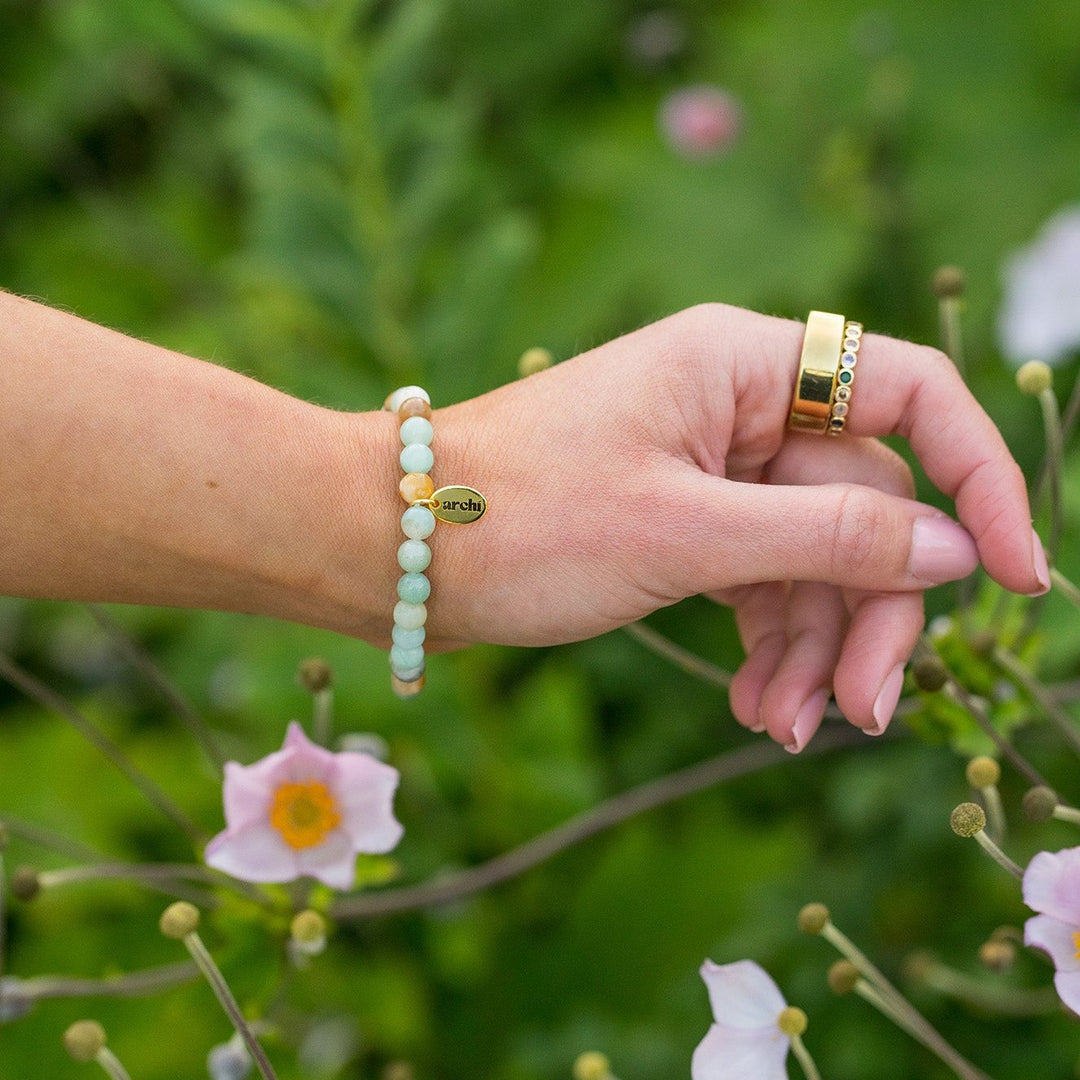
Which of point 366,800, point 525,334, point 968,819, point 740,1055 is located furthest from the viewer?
point 525,334

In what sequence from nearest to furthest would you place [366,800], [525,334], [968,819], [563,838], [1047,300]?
[968,819] < [366,800] < [563,838] < [1047,300] < [525,334]

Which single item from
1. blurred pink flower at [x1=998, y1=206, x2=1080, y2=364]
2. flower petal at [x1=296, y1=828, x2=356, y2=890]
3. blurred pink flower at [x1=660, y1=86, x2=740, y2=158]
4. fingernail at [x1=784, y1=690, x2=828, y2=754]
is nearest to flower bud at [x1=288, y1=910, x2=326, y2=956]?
flower petal at [x1=296, y1=828, x2=356, y2=890]

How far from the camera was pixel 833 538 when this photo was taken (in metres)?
0.80

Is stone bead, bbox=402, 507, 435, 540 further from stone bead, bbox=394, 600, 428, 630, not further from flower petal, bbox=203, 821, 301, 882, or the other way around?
flower petal, bbox=203, 821, 301, 882

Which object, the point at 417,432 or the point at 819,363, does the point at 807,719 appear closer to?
the point at 819,363

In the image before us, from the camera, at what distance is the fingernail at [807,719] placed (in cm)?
84

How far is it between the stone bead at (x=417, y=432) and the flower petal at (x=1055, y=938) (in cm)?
54

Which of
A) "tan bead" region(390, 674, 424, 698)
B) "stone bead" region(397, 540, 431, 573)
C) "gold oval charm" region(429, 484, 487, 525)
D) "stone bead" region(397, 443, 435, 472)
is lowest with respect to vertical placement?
"tan bead" region(390, 674, 424, 698)

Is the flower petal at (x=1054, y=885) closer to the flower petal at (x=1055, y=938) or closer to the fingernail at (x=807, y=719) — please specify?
the flower petal at (x=1055, y=938)

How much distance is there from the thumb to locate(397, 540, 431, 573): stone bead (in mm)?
215

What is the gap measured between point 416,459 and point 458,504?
0.05 m

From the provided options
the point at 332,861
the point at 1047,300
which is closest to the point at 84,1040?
the point at 332,861

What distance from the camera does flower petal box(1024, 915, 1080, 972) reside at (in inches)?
27.6

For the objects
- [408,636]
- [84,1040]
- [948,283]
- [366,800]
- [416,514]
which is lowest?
[84,1040]
